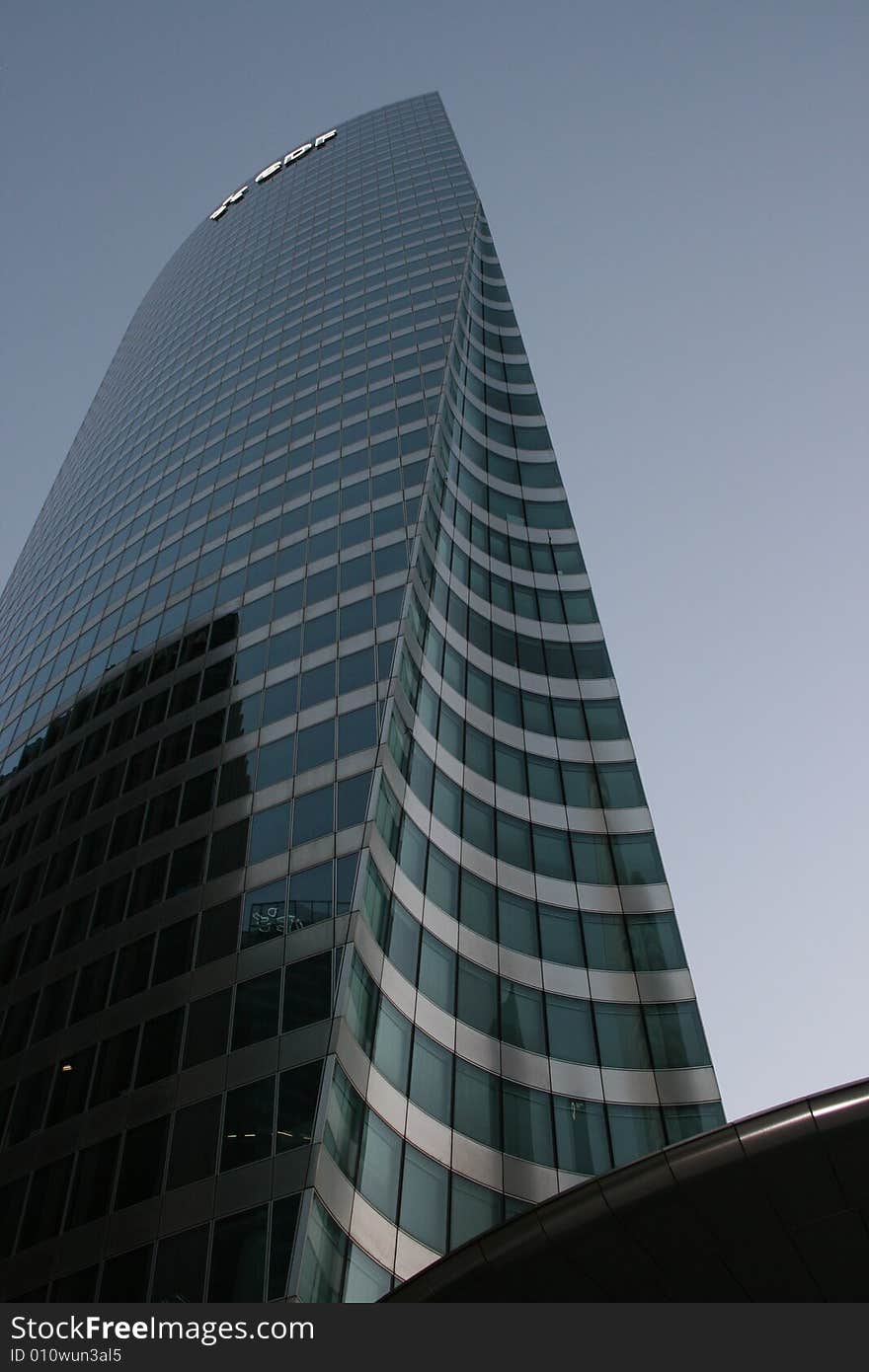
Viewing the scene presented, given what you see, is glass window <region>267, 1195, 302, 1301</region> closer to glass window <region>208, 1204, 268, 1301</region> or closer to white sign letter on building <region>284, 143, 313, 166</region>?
glass window <region>208, 1204, 268, 1301</region>

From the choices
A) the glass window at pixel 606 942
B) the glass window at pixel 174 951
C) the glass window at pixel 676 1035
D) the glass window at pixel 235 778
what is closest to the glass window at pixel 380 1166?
the glass window at pixel 174 951

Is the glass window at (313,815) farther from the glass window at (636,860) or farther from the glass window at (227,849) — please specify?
the glass window at (636,860)

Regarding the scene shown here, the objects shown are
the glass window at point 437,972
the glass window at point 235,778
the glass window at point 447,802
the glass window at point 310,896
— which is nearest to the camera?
the glass window at point 310,896

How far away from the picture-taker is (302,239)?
9144 centimetres

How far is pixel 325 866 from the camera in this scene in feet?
103

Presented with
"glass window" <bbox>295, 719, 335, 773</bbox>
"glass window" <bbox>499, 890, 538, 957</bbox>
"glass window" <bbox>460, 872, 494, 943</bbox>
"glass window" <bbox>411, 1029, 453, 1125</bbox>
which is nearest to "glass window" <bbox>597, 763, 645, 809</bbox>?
"glass window" <bbox>499, 890, 538, 957</bbox>

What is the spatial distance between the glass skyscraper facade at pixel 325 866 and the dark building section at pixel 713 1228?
6588 mm

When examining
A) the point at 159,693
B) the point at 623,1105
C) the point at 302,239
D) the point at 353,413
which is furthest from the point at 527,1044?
the point at 302,239

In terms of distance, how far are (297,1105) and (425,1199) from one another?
4149 mm

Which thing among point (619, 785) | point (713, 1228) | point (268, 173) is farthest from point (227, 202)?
point (713, 1228)

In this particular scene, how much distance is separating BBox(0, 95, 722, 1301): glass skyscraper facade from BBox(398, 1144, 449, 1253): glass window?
90mm

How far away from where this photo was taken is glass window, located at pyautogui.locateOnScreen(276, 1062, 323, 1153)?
2559cm

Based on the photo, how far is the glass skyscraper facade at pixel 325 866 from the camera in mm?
27000

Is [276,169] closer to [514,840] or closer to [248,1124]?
[514,840]
